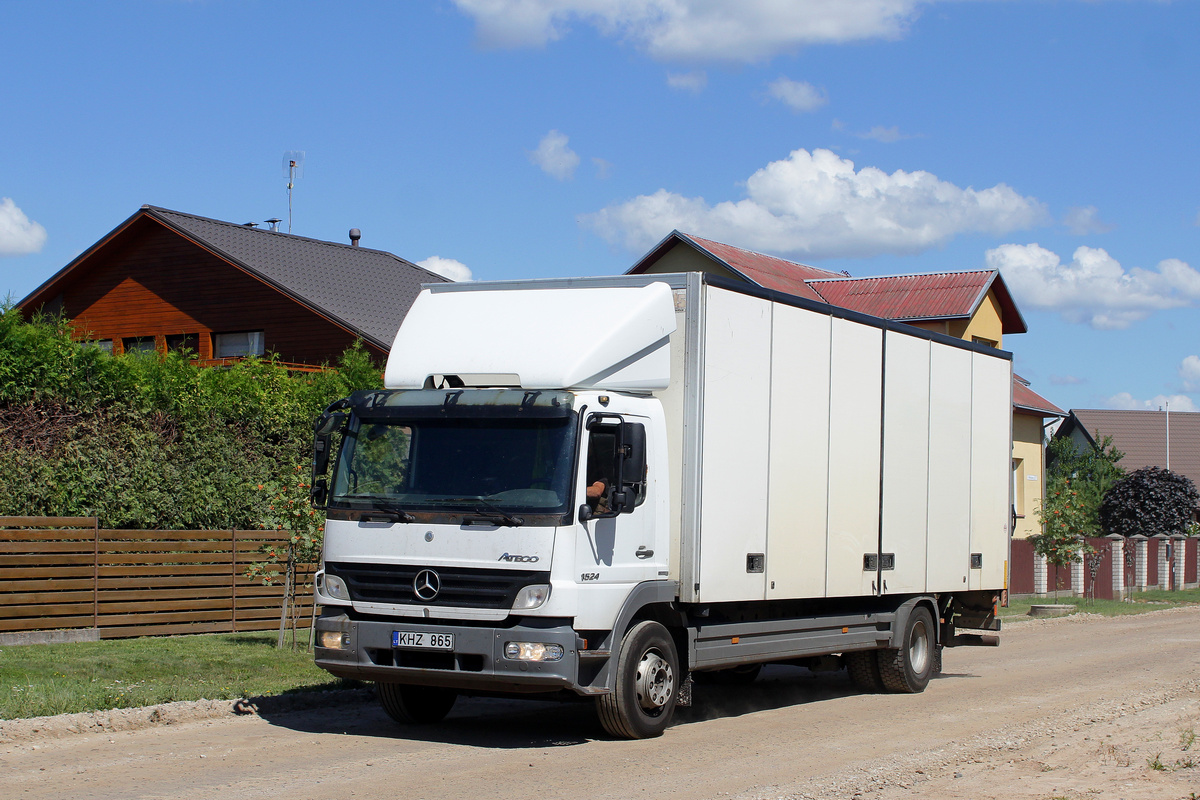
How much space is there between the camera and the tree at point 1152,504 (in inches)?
1948

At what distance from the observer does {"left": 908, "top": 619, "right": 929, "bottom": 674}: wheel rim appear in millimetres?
13680

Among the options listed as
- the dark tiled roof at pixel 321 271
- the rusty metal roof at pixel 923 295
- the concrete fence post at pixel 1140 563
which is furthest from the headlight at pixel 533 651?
the concrete fence post at pixel 1140 563

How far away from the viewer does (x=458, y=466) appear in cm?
A: 939

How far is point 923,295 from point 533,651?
3179 cm

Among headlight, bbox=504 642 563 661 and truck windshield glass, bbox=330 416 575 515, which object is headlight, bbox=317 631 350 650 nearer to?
truck windshield glass, bbox=330 416 575 515

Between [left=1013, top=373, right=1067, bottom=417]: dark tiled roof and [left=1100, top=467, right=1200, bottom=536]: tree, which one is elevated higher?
[left=1013, top=373, right=1067, bottom=417]: dark tiled roof

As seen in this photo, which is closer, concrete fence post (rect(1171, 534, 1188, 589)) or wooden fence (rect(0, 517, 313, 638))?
wooden fence (rect(0, 517, 313, 638))

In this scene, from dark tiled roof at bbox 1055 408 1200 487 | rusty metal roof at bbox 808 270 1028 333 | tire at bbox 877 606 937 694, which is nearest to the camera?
tire at bbox 877 606 937 694

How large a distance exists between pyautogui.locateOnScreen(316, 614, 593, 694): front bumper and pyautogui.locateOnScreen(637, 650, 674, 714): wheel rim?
0.72 meters

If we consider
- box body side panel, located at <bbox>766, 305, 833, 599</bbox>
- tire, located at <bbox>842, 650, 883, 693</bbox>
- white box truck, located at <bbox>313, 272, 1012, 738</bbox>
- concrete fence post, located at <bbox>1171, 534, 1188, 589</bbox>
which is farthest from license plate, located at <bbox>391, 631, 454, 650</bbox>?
concrete fence post, located at <bbox>1171, 534, 1188, 589</bbox>

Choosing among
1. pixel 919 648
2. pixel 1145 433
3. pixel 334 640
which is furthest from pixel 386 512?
pixel 1145 433

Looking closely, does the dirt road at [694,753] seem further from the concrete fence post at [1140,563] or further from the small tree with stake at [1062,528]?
the concrete fence post at [1140,563]

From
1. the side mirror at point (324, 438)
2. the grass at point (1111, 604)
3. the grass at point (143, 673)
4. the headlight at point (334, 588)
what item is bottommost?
the grass at point (1111, 604)

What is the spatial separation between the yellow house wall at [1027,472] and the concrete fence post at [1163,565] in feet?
14.4
